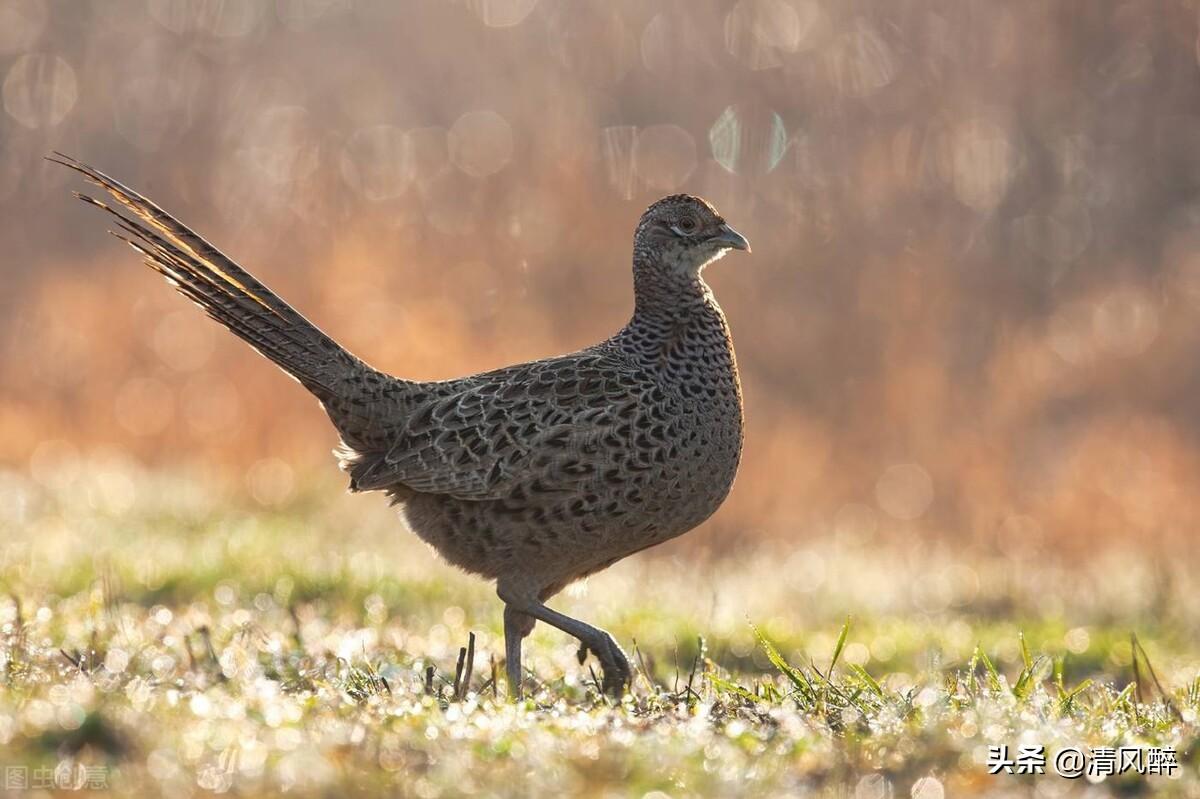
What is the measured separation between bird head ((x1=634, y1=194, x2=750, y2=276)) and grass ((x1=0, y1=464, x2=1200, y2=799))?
1.46 m

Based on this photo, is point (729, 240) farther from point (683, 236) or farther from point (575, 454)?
point (575, 454)

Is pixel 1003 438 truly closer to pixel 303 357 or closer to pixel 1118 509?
pixel 1118 509

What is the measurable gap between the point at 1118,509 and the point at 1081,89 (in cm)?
962

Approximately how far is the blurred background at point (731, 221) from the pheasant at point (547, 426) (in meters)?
4.94

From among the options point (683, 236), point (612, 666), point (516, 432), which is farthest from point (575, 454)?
point (683, 236)

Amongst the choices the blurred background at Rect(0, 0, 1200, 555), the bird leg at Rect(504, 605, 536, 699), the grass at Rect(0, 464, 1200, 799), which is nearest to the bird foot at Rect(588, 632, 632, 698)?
the grass at Rect(0, 464, 1200, 799)

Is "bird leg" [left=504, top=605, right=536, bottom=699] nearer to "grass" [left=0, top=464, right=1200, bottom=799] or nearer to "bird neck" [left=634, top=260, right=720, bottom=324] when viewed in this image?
"grass" [left=0, top=464, right=1200, bottom=799]

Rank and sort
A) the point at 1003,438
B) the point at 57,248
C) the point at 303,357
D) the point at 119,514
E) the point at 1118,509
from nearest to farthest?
the point at 303,357 → the point at 119,514 → the point at 1118,509 → the point at 1003,438 → the point at 57,248

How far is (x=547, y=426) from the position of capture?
5758mm

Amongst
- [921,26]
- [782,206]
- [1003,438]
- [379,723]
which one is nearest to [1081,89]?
[921,26]

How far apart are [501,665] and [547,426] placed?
3.07 ft

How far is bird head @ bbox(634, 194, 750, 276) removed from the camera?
6.29 metres

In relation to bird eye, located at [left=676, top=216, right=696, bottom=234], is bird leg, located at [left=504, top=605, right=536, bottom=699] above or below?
below

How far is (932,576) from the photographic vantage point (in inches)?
411
